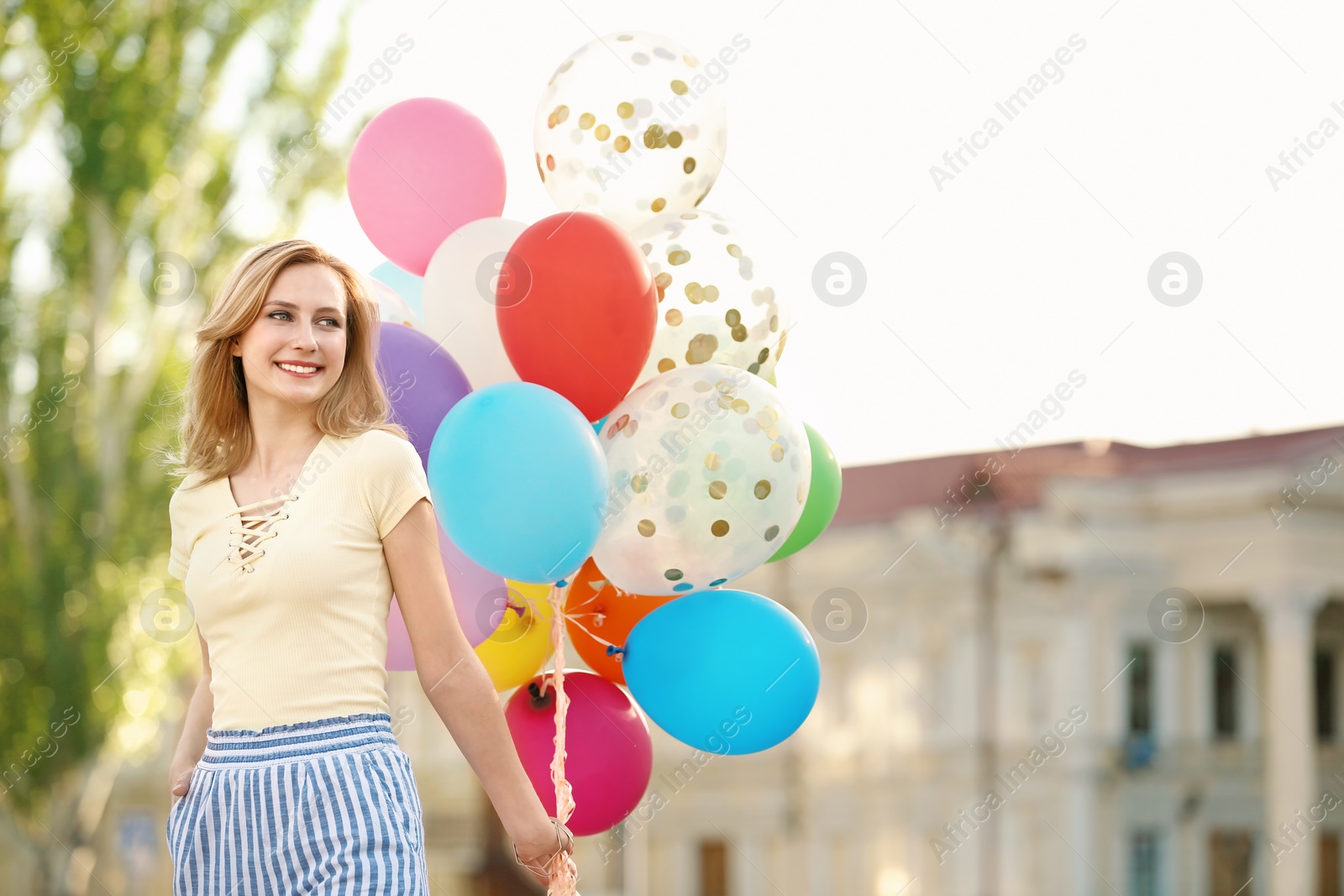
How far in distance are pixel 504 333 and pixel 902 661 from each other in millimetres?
15536

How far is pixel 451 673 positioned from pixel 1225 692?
1711 centimetres

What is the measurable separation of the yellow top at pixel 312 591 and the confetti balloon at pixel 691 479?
3.49 ft

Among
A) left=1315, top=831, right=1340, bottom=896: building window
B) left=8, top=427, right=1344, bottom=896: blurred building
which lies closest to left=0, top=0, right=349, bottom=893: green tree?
left=8, top=427, right=1344, bottom=896: blurred building

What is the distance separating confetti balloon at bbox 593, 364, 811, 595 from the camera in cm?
292

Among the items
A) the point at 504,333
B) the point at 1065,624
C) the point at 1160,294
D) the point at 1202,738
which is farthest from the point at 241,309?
the point at 1202,738

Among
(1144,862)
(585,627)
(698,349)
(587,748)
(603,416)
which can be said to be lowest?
(1144,862)

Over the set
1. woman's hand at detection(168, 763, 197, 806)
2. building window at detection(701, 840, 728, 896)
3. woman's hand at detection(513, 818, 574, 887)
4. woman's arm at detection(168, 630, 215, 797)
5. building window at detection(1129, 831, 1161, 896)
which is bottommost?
building window at detection(701, 840, 728, 896)

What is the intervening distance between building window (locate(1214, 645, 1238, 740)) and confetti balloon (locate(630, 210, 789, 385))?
1552cm

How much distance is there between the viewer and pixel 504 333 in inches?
118

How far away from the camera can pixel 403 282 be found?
354cm

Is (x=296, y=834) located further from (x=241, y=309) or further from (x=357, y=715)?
(x=241, y=309)

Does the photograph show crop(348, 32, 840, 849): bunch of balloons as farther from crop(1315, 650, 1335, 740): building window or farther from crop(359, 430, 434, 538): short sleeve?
crop(1315, 650, 1335, 740): building window

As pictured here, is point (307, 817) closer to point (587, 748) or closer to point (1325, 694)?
point (587, 748)

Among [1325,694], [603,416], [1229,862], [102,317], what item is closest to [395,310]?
[603,416]
